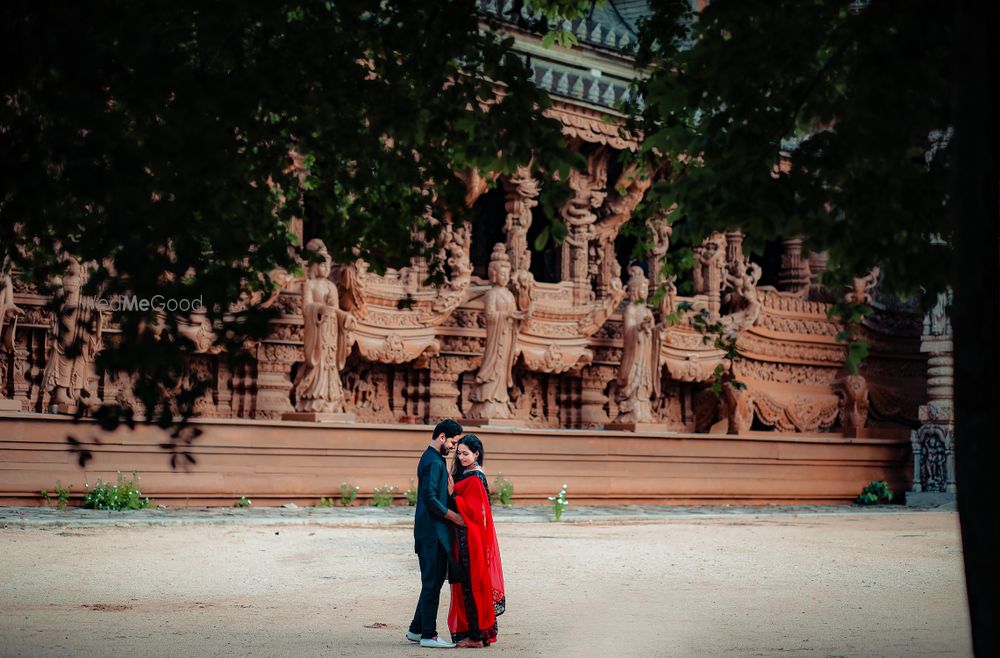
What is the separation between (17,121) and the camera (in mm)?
5785

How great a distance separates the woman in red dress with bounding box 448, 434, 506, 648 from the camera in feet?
29.0

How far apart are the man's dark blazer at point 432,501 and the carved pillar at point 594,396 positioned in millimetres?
15211

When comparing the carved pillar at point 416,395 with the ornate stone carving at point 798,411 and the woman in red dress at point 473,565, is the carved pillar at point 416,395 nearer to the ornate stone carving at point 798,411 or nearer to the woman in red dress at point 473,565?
the ornate stone carving at point 798,411

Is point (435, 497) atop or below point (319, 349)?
below

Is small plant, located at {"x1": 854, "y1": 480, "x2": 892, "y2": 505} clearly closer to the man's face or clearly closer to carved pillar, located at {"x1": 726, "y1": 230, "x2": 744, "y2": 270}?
carved pillar, located at {"x1": 726, "y1": 230, "x2": 744, "y2": 270}

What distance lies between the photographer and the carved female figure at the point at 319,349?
1920 cm

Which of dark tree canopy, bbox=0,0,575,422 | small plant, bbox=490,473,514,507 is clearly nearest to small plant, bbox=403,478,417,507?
small plant, bbox=490,473,514,507

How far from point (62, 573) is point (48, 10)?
23.9 ft

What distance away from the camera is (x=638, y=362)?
23.1 meters

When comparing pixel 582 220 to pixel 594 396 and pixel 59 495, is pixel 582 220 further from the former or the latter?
pixel 59 495

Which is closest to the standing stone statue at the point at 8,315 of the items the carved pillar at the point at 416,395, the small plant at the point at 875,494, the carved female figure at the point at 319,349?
the carved female figure at the point at 319,349

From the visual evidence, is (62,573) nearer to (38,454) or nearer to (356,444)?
(38,454)

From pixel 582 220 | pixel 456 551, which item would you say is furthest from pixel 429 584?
pixel 582 220

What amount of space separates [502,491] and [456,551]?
1153 cm
